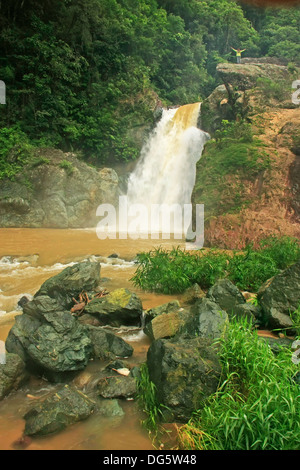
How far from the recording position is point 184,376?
2816 millimetres

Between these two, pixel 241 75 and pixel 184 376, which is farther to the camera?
pixel 241 75

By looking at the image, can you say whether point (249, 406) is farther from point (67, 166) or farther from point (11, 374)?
point (67, 166)

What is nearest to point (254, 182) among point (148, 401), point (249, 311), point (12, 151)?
point (249, 311)

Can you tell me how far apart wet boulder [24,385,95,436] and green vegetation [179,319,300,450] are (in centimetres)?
87

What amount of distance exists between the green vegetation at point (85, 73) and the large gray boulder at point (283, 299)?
22.6ft

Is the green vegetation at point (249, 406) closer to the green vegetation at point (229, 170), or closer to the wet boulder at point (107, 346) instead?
the wet boulder at point (107, 346)

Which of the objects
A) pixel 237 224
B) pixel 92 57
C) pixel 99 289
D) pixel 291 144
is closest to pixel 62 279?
pixel 99 289

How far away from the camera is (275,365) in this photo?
278 cm

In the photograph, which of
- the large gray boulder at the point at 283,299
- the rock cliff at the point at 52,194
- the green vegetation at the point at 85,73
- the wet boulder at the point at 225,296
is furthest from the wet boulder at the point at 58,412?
the rock cliff at the point at 52,194

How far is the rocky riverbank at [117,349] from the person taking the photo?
2789mm

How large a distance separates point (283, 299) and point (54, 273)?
4.95 m

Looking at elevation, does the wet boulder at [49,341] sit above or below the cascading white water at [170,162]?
below

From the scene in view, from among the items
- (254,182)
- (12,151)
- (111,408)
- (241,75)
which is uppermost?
(241,75)
